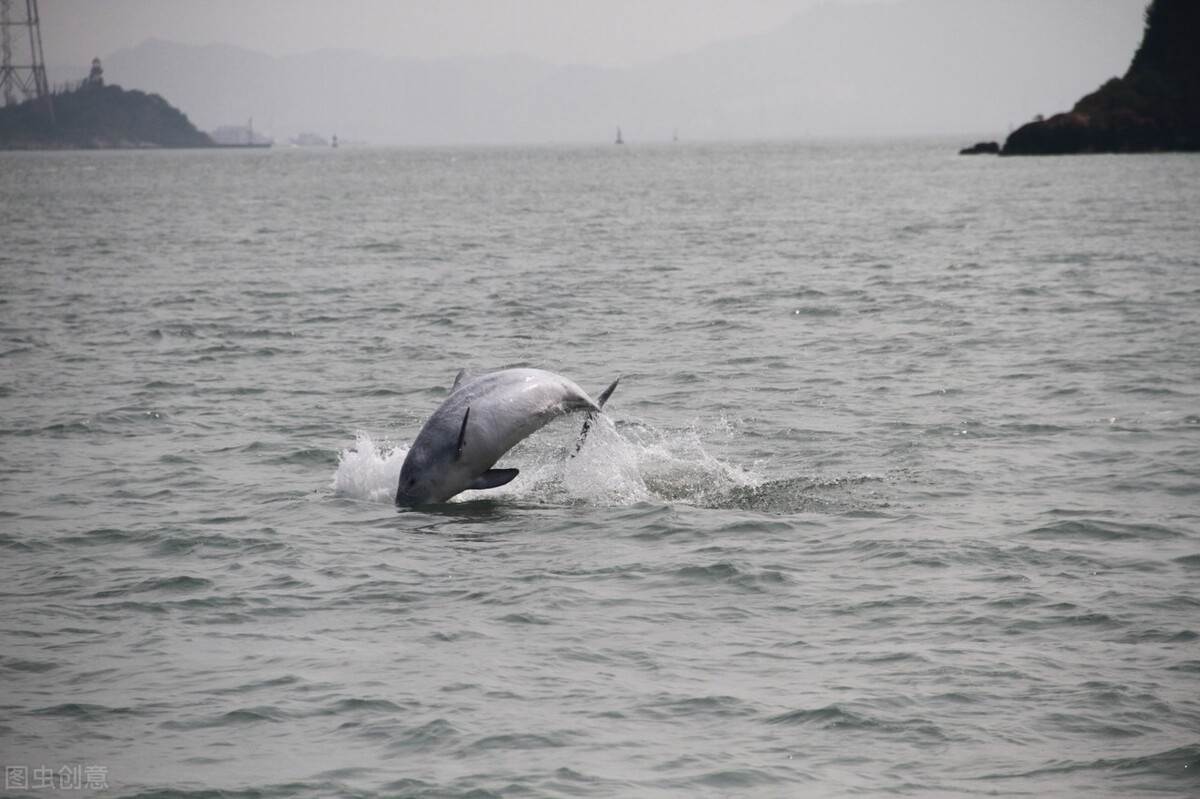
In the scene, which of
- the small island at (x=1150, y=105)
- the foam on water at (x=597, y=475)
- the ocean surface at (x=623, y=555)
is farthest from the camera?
the small island at (x=1150, y=105)

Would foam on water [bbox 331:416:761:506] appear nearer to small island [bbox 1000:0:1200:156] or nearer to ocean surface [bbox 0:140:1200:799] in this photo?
ocean surface [bbox 0:140:1200:799]

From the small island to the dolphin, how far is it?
126907 millimetres

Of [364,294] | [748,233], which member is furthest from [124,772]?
[748,233]

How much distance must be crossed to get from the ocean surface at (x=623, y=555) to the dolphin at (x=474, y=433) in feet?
1.48

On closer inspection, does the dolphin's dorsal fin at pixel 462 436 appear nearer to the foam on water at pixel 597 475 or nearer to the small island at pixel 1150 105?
the foam on water at pixel 597 475

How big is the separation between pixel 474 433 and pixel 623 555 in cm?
267

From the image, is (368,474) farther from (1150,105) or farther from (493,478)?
(1150,105)

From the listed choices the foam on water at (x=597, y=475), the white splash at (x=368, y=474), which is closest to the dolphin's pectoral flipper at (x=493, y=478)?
the foam on water at (x=597, y=475)

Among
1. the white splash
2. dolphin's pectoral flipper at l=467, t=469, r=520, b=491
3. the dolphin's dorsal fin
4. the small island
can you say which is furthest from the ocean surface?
the small island

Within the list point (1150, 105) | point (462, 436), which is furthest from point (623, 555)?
point (1150, 105)

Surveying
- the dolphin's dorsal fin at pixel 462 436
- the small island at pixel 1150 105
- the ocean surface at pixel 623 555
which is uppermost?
the small island at pixel 1150 105

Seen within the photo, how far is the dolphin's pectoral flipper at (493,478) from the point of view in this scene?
15.5 metres

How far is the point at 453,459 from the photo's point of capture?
15883mm

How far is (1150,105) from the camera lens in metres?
132
